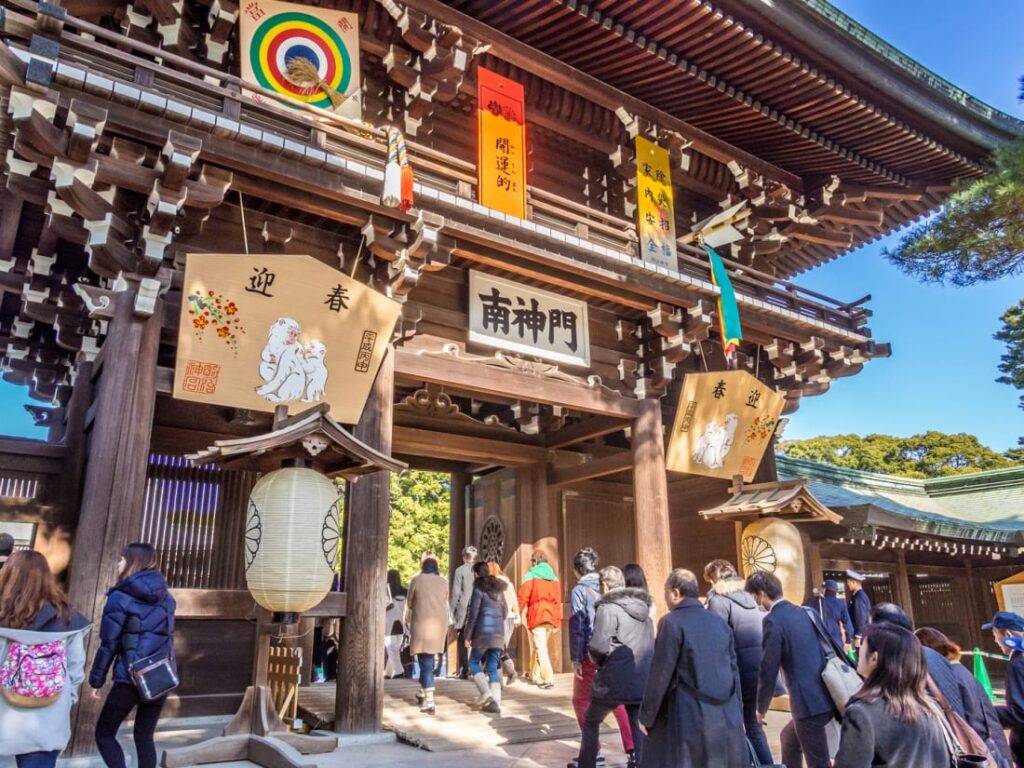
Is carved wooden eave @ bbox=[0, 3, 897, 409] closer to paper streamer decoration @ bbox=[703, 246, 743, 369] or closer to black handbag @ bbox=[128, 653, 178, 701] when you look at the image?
paper streamer decoration @ bbox=[703, 246, 743, 369]

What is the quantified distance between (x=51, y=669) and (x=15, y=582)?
1.50 feet

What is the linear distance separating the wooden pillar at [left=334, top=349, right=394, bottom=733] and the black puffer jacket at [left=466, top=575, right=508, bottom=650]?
112cm

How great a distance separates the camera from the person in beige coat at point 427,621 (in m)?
7.32

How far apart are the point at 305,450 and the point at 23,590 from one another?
213 cm

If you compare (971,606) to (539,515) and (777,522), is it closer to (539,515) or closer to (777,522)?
(777,522)

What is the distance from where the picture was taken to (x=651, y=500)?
30.5 feet

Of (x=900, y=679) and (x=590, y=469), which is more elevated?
(x=590, y=469)

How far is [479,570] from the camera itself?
7.96 meters

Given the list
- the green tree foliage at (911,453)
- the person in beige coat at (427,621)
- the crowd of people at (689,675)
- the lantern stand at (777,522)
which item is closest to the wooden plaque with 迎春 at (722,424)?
the lantern stand at (777,522)

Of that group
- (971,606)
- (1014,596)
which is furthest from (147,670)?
(971,606)

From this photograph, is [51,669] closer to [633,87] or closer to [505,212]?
[505,212]

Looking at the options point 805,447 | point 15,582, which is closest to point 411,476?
point 15,582

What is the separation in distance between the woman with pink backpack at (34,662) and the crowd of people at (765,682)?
9.45ft

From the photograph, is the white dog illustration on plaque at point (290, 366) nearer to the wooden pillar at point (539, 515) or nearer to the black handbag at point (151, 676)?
the black handbag at point (151, 676)
